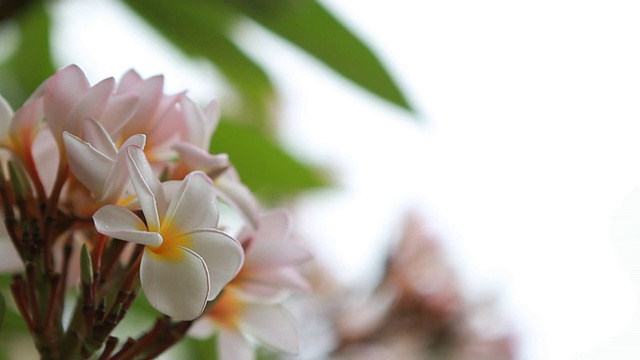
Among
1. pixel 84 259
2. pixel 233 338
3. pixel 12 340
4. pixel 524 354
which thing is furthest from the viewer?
pixel 524 354

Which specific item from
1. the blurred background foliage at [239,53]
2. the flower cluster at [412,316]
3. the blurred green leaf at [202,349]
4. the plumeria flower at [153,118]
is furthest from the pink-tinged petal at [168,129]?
Result: the flower cluster at [412,316]

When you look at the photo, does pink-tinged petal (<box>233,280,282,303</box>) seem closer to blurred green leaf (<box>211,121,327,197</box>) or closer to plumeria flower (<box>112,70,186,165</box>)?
plumeria flower (<box>112,70,186,165</box>)

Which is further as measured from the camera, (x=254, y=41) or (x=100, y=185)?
(x=254, y=41)

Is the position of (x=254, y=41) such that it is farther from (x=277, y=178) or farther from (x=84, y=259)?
(x=84, y=259)

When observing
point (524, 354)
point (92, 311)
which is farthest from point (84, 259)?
point (524, 354)

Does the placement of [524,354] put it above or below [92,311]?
above

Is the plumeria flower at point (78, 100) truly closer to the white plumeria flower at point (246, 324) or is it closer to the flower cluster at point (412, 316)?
the white plumeria flower at point (246, 324)

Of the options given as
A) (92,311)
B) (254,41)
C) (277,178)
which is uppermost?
(254,41)

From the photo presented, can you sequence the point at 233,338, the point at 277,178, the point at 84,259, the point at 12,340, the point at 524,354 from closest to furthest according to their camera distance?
the point at 84,259 < the point at 233,338 < the point at 12,340 < the point at 277,178 < the point at 524,354
